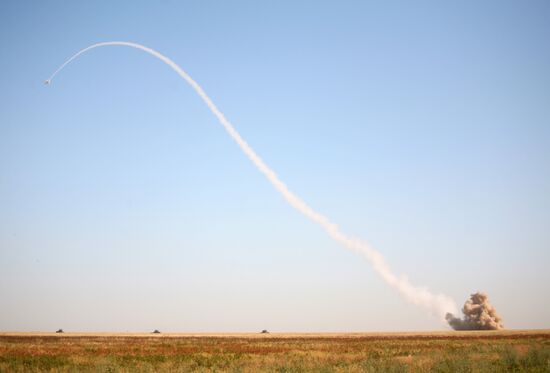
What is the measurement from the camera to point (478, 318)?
10431 centimetres

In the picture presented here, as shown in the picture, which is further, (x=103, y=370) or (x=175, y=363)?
(x=175, y=363)

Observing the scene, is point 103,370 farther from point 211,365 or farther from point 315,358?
point 315,358

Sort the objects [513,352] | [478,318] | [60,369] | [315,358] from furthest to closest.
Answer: [478,318] < [315,358] < [513,352] < [60,369]

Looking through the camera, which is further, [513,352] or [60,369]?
[513,352]

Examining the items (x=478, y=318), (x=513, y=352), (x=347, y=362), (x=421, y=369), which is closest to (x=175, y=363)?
(x=347, y=362)

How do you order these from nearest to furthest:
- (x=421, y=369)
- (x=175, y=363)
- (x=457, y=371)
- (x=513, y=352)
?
(x=457, y=371) < (x=421, y=369) < (x=513, y=352) < (x=175, y=363)

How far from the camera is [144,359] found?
113ft

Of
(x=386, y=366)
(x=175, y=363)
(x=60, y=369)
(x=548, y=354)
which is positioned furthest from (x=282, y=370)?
(x=548, y=354)

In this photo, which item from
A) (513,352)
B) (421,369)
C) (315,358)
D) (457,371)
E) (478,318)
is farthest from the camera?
(478,318)

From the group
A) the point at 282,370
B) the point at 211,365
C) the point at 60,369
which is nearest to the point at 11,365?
the point at 60,369

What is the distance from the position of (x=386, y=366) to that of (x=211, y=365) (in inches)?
414

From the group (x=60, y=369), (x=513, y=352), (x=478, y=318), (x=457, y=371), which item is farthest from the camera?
(x=478, y=318)

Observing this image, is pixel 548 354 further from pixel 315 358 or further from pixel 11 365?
pixel 11 365

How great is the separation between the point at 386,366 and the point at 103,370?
1427 cm
